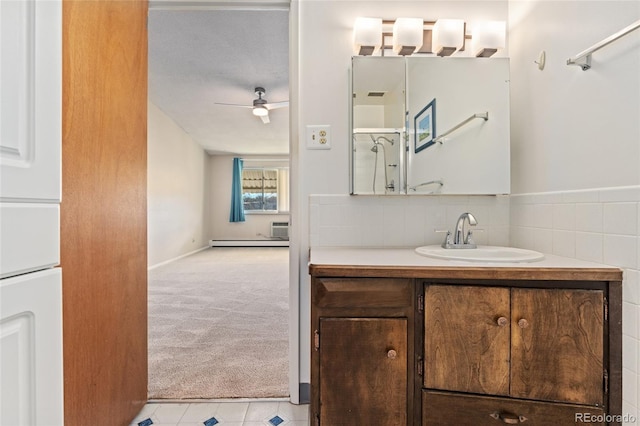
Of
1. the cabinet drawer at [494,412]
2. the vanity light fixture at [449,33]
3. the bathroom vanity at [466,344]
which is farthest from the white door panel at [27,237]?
the vanity light fixture at [449,33]

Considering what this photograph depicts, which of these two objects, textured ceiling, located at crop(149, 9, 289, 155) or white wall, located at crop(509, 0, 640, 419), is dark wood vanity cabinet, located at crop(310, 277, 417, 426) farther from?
textured ceiling, located at crop(149, 9, 289, 155)

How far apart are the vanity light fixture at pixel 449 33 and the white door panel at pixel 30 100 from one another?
146cm

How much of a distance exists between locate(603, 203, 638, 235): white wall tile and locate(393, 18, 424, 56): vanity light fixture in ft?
3.31

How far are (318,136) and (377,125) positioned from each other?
0.28 meters

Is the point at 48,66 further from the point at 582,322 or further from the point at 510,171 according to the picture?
the point at 510,171

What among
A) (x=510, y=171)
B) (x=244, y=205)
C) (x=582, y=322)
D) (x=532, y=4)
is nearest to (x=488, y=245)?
(x=510, y=171)

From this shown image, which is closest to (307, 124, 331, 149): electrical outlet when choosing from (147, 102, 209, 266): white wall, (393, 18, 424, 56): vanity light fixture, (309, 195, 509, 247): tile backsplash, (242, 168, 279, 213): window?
(309, 195, 509, 247): tile backsplash

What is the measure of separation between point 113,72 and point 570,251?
185cm

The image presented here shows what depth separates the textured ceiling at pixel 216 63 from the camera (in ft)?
8.43

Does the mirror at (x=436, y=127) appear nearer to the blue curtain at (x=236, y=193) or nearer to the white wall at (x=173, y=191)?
the white wall at (x=173, y=191)

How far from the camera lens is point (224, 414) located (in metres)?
1.55

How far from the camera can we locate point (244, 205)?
8484 mm

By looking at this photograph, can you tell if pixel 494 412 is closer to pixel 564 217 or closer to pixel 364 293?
pixel 364 293

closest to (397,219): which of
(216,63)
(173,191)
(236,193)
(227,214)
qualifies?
(216,63)
